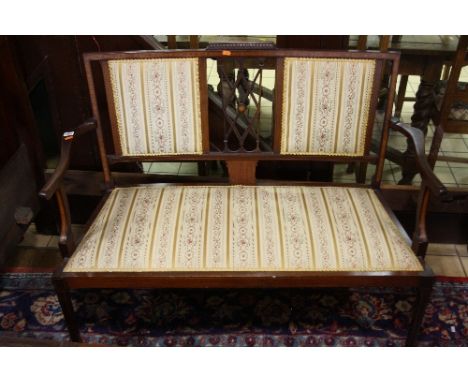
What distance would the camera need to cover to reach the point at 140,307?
207 centimetres

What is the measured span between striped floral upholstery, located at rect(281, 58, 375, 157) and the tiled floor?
31.2 inches

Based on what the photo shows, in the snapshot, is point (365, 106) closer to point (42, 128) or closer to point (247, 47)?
point (247, 47)

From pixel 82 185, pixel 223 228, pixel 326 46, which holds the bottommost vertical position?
pixel 82 185

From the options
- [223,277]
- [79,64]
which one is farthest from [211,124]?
[223,277]

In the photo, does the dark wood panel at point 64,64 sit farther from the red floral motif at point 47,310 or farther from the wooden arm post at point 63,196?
the red floral motif at point 47,310

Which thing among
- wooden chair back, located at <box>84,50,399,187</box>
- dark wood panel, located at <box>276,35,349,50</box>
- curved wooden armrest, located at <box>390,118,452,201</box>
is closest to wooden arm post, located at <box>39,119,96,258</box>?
wooden chair back, located at <box>84,50,399,187</box>

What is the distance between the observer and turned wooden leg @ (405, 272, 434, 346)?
162 centimetres

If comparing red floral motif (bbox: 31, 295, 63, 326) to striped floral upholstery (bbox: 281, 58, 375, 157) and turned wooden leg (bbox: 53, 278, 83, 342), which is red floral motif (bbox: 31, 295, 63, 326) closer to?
turned wooden leg (bbox: 53, 278, 83, 342)

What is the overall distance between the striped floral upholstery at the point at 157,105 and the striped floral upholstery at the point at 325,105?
0.34 m

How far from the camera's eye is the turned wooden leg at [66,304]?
162 cm

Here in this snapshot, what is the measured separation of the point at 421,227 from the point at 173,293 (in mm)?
1052

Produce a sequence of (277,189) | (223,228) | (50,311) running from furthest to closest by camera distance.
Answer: (50,311)
(277,189)
(223,228)

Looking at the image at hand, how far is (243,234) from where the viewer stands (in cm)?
168

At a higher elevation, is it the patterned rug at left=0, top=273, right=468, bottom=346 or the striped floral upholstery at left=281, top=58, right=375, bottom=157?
the striped floral upholstery at left=281, top=58, right=375, bottom=157
